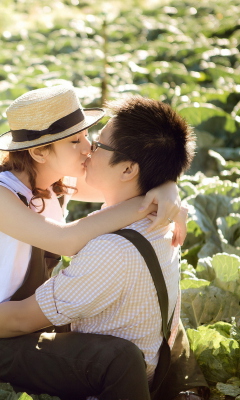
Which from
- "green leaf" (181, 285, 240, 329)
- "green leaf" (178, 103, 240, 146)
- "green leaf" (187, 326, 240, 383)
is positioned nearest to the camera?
"green leaf" (187, 326, 240, 383)

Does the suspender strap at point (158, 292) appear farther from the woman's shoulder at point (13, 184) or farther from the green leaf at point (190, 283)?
the green leaf at point (190, 283)

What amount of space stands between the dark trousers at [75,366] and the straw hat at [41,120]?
803 mm

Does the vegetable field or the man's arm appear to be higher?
the man's arm

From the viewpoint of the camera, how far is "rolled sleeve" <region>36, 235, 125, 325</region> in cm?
229

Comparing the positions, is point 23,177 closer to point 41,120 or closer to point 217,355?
point 41,120

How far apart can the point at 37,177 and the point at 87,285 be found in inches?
27.8

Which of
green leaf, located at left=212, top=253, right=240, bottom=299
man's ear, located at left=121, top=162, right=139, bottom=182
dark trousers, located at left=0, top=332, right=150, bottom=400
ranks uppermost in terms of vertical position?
man's ear, located at left=121, top=162, right=139, bottom=182

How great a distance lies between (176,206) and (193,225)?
1590mm

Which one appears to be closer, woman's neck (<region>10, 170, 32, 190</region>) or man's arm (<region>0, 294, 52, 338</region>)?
man's arm (<region>0, 294, 52, 338</region>)

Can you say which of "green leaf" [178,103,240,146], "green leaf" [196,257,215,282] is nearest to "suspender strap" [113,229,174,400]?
"green leaf" [196,257,215,282]

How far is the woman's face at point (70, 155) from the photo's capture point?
8.89 ft

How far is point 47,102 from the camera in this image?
8.87 feet

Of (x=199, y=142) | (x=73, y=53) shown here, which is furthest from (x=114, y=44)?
(x=199, y=142)

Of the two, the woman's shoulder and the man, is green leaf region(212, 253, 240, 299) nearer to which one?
the man
